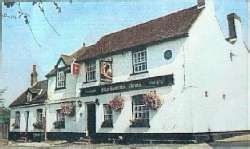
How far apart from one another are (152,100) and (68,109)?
3.39ft

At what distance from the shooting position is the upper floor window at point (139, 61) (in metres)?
3.76

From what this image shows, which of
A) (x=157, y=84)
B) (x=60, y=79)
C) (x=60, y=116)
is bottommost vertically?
(x=60, y=116)

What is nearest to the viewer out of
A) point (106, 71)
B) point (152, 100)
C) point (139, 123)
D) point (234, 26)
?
point (234, 26)

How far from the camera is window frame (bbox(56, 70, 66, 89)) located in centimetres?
397

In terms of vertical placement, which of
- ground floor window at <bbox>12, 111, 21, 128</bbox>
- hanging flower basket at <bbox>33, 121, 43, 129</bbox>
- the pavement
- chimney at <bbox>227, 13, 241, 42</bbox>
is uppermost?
chimney at <bbox>227, 13, 241, 42</bbox>

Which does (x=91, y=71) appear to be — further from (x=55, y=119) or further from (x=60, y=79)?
(x=55, y=119)

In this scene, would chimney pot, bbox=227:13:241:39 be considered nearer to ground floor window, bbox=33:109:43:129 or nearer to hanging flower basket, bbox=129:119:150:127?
hanging flower basket, bbox=129:119:150:127

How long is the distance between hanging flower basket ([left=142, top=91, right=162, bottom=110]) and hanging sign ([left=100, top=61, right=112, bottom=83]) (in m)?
0.49

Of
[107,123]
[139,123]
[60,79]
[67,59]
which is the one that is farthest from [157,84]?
[60,79]

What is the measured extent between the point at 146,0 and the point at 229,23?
0.83 metres

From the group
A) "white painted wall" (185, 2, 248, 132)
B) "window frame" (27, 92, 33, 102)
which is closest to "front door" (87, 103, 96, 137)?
"window frame" (27, 92, 33, 102)

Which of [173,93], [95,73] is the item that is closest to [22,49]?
[95,73]

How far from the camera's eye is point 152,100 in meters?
3.57

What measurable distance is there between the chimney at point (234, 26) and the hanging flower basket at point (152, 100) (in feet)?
3.07
